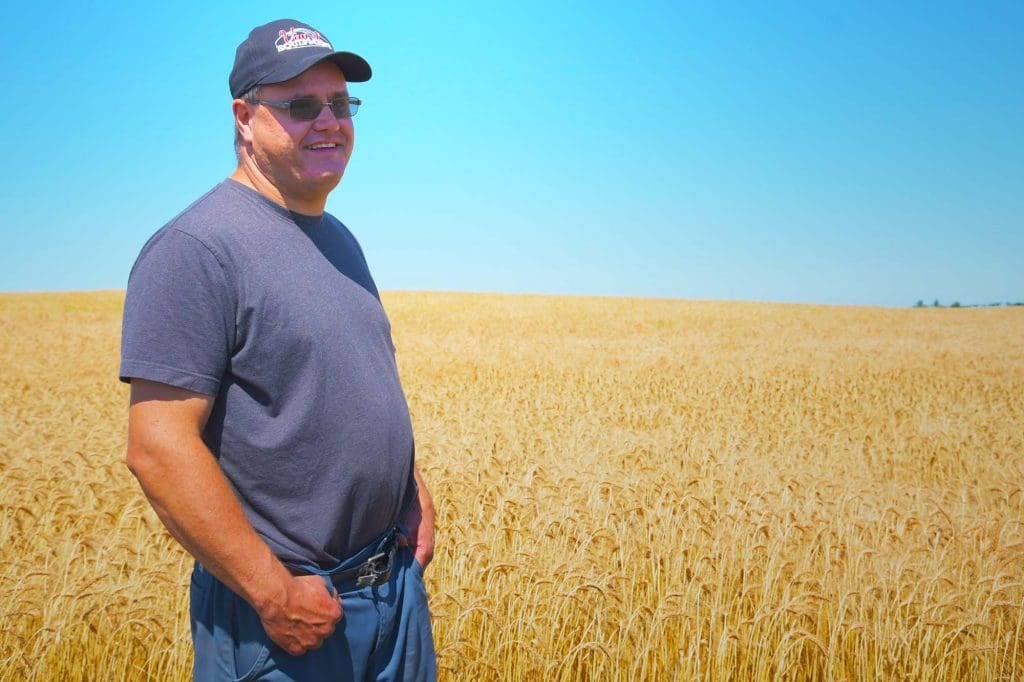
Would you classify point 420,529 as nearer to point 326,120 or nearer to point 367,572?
point 367,572

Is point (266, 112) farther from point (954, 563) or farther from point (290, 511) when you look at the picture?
point (954, 563)

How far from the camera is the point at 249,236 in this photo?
182cm

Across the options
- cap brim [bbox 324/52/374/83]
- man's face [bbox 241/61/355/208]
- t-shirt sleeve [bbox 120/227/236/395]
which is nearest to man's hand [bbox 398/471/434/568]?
t-shirt sleeve [bbox 120/227/236/395]

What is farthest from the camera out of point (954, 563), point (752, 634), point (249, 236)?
point (954, 563)

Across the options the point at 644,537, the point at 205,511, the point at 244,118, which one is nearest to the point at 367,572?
the point at 205,511

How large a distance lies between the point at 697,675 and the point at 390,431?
203 cm

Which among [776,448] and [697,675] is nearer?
[697,675]

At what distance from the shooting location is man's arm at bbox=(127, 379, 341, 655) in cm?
167

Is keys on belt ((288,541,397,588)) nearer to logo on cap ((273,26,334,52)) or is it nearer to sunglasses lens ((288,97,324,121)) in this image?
sunglasses lens ((288,97,324,121))

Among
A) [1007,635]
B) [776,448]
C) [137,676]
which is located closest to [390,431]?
[137,676]

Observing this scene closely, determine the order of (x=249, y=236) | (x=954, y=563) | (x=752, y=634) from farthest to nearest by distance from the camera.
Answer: (x=954, y=563) → (x=752, y=634) → (x=249, y=236)

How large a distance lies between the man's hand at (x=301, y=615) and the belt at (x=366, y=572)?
6cm

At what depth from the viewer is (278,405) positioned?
5.96 ft

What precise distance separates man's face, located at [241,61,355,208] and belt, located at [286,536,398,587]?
101cm
